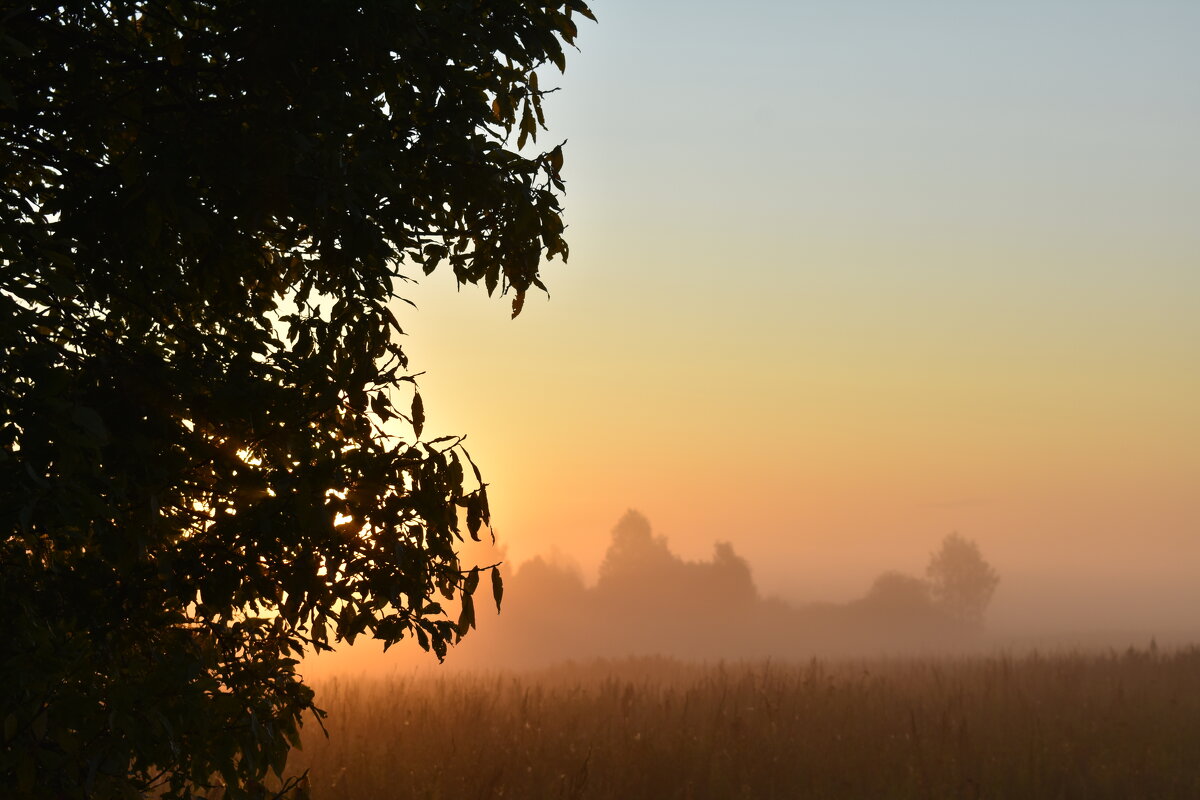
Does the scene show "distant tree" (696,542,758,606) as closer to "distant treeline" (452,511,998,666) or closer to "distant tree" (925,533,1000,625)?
"distant treeline" (452,511,998,666)

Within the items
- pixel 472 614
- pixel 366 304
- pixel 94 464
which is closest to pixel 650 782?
pixel 472 614

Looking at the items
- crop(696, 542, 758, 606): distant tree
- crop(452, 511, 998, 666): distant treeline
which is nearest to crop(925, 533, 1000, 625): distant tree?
crop(452, 511, 998, 666): distant treeline

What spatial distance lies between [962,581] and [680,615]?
35.6 m

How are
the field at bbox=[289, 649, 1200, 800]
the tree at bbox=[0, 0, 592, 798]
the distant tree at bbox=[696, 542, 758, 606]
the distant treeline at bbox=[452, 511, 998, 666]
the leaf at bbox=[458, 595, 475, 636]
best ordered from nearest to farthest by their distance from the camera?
the tree at bbox=[0, 0, 592, 798] → the leaf at bbox=[458, 595, 475, 636] → the field at bbox=[289, 649, 1200, 800] → the distant treeline at bbox=[452, 511, 998, 666] → the distant tree at bbox=[696, 542, 758, 606]

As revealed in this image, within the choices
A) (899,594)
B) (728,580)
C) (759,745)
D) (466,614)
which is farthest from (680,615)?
(466,614)

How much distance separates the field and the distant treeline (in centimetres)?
5879

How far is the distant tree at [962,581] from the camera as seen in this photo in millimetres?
96375

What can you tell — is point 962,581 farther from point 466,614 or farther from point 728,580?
point 466,614

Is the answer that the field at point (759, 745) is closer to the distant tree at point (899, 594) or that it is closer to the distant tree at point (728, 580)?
the distant tree at point (728, 580)

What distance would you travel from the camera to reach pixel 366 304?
4.59 meters

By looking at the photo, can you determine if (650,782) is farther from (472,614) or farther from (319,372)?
(319,372)

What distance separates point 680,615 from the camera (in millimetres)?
80500

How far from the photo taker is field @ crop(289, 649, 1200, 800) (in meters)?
8.69

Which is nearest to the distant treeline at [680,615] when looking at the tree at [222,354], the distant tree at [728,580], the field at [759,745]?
the distant tree at [728,580]
